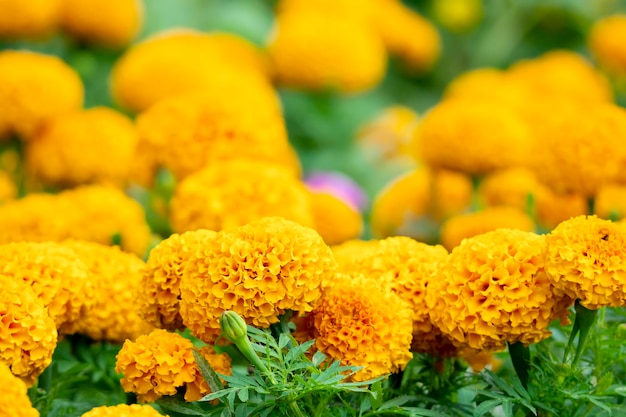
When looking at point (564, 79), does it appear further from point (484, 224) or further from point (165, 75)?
point (484, 224)

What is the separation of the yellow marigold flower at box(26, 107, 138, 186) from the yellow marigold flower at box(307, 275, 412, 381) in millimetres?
1622

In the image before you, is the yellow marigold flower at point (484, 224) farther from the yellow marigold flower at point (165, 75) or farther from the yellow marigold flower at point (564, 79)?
the yellow marigold flower at point (564, 79)

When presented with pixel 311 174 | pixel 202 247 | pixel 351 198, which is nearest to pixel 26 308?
pixel 202 247

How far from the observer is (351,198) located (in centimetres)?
412

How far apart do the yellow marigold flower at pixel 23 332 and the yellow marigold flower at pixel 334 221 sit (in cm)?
122

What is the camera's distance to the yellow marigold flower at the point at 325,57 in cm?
418

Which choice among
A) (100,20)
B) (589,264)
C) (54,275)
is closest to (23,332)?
(54,275)

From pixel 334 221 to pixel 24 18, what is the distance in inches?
61.9

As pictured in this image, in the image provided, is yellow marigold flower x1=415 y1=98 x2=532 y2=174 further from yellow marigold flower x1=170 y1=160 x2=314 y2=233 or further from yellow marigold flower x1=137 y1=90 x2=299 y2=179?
yellow marigold flower x1=170 y1=160 x2=314 y2=233

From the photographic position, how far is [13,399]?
131 cm

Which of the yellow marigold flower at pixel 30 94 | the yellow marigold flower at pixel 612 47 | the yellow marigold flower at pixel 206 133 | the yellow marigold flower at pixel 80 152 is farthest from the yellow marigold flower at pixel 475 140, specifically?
the yellow marigold flower at pixel 612 47

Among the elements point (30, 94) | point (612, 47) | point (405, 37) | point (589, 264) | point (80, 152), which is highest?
point (589, 264)

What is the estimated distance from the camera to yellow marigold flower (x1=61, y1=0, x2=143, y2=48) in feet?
13.2

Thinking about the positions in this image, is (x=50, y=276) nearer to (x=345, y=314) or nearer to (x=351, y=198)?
(x=345, y=314)
